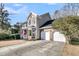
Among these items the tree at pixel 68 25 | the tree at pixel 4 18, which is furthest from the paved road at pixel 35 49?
the tree at pixel 4 18

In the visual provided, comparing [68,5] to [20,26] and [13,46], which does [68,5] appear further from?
[13,46]

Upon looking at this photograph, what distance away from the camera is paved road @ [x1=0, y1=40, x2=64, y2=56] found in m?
3.16

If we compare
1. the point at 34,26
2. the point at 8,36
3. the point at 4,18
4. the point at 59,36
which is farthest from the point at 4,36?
the point at 59,36

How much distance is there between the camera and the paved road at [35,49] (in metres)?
3.16

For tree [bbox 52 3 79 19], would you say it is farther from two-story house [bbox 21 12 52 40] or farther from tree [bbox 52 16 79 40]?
two-story house [bbox 21 12 52 40]

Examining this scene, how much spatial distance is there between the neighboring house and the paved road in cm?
10

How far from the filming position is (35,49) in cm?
321

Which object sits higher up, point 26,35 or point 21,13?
point 21,13

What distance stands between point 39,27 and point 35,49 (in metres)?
0.34

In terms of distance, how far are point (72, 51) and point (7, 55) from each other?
0.93 metres

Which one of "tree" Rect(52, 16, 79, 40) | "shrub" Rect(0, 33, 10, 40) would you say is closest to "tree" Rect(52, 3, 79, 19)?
"tree" Rect(52, 16, 79, 40)

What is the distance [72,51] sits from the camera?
3.11 m

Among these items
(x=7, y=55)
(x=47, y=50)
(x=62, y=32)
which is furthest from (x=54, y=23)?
(x=7, y=55)

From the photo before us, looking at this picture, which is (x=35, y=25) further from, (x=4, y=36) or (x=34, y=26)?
(x=4, y=36)
